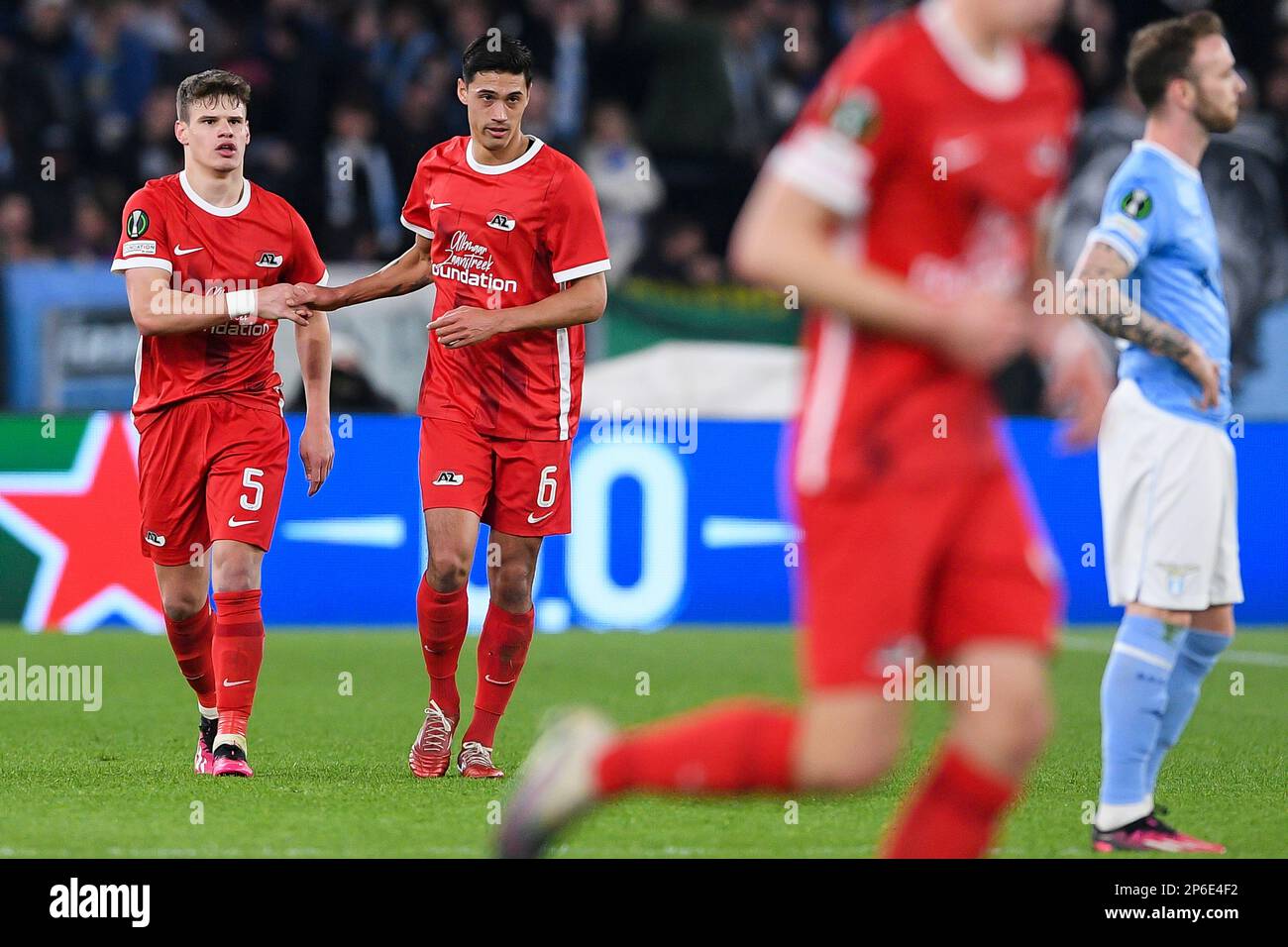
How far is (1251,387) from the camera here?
1383cm

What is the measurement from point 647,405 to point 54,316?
3936 millimetres

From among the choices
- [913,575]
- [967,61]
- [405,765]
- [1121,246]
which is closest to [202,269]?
[405,765]

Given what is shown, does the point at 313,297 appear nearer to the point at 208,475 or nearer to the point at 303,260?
the point at 303,260

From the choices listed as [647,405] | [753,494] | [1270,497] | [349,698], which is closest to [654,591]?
[753,494]

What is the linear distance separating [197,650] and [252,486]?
2.14 ft

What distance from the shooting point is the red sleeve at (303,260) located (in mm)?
6309

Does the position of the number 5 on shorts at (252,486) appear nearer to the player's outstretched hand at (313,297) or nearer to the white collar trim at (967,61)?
the player's outstretched hand at (313,297)

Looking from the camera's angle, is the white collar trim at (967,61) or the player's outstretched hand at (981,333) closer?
the player's outstretched hand at (981,333)

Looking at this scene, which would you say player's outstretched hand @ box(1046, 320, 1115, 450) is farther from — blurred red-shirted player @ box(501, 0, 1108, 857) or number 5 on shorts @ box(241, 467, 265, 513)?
number 5 on shorts @ box(241, 467, 265, 513)

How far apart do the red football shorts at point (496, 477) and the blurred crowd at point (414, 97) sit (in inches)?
296

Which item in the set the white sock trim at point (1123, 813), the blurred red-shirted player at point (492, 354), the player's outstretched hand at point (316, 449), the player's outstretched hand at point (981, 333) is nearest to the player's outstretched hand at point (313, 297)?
the blurred red-shirted player at point (492, 354)

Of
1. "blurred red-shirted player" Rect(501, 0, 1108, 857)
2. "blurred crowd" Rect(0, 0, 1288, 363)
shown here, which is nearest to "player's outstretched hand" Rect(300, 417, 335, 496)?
"blurred red-shirted player" Rect(501, 0, 1108, 857)

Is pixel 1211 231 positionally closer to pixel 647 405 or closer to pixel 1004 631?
pixel 1004 631

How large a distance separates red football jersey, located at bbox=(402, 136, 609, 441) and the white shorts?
1863mm
